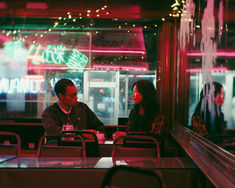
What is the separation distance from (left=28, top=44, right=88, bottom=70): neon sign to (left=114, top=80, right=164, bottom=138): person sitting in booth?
210 cm

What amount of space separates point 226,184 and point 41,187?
1151mm

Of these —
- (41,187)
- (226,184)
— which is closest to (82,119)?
(41,187)

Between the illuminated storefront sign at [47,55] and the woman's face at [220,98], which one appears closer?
the woman's face at [220,98]

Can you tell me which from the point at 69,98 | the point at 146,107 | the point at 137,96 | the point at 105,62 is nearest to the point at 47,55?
the point at 105,62

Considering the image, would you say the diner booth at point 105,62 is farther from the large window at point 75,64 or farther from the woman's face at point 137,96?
the woman's face at point 137,96

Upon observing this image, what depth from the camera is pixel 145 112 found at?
359 cm

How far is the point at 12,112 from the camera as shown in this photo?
570cm

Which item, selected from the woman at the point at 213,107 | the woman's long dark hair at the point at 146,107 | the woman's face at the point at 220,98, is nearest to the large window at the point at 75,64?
the woman's long dark hair at the point at 146,107

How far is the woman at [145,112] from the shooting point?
3518 mm

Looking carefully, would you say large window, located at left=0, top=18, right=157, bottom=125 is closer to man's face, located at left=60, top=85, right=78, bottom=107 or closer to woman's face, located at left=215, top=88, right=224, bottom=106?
man's face, located at left=60, top=85, right=78, bottom=107

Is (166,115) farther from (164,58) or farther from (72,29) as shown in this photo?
(72,29)

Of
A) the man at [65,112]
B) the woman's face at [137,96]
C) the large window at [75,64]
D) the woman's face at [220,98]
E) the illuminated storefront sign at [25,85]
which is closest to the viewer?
the woman's face at [220,98]

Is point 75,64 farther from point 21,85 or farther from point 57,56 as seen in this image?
point 21,85

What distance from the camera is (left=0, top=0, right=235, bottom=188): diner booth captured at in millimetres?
3322
